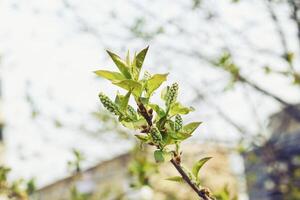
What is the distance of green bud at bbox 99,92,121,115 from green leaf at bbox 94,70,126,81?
0.08 meters

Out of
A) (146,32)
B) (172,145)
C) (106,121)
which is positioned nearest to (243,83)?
(146,32)

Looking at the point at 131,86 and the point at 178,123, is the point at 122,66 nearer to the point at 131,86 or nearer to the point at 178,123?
the point at 131,86

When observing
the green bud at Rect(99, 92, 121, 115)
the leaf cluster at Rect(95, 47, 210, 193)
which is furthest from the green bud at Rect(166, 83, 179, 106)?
the green bud at Rect(99, 92, 121, 115)

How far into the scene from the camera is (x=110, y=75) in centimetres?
136

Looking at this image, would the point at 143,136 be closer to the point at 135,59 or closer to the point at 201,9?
the point at 135,59

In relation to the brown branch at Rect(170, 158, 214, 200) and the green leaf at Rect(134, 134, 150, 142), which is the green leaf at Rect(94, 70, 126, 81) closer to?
the green leaf at Rect(134, 134, 150, 142)

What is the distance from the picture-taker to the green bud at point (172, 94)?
136 cm

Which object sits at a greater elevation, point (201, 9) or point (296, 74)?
point (201, 9)

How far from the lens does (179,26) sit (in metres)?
4.43

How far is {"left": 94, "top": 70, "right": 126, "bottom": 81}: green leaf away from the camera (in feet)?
4.42

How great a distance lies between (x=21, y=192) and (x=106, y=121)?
1.52m

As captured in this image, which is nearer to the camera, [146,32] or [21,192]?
[21,192]

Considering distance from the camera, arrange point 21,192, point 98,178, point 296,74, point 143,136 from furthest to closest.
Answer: point 98,178 < point 296,74 < point 21,192 < point 143,136

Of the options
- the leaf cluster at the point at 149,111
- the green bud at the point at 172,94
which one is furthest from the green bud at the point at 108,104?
the green bud at the point at 172,94
